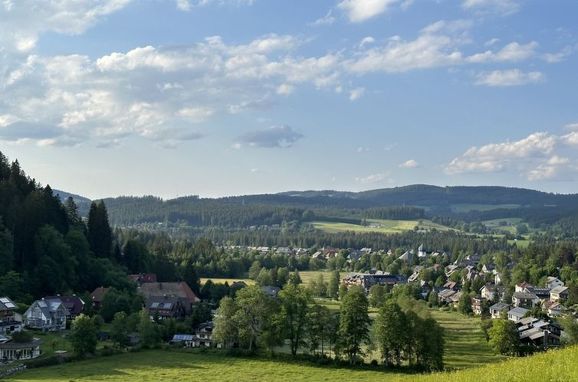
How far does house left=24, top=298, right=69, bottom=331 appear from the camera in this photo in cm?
6700

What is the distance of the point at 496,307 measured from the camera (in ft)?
312

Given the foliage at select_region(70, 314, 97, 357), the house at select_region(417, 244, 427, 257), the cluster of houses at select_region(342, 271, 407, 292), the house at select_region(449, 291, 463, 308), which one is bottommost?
the house at select_region(449, 291, 463, 308)

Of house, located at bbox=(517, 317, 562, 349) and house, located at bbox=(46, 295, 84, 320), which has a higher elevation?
house, located at bbox=(46, 295, 84, 320)

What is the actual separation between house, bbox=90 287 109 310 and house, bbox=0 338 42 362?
20.1 meters

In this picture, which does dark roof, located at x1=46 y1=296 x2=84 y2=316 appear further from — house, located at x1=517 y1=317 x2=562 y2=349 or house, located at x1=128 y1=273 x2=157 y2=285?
house, located at x1=517 y1=317 x2=562 y2=349

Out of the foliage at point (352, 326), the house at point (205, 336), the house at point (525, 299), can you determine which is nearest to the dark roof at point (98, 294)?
the house at point (205, 336)

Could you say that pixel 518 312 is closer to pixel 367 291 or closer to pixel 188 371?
pixel 367 291

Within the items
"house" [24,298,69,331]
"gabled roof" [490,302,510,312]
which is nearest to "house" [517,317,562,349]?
"gabled roof" [490,302,510,312]

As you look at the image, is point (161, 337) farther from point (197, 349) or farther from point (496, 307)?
point (496, 307)

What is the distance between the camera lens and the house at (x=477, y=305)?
9962cm

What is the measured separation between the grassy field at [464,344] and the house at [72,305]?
4131cm

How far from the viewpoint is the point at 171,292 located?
85.4 meters

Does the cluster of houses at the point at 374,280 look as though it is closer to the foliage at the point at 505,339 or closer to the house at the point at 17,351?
the foliage at the point at 505,339

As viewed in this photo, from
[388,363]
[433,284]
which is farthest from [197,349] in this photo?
[433,284]
